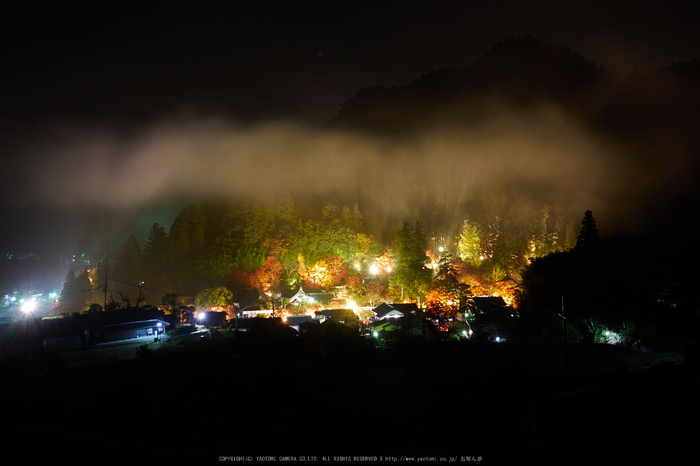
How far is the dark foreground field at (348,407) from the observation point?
4922 mm

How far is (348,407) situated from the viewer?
9922 mm

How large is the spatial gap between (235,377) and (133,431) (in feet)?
12.1

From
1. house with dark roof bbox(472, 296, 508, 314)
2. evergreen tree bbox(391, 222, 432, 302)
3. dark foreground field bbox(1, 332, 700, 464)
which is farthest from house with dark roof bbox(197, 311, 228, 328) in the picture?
house with dark roof bbox(472, 296, 508, 314)

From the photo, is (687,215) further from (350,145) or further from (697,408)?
(350,145)

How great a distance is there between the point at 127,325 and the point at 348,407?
2323 centimetres

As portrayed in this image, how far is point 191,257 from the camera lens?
44281mm

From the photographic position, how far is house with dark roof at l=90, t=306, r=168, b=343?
2455cm

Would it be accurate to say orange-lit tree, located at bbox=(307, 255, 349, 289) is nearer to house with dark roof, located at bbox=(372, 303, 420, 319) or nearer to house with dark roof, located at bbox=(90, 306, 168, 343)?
house with dark roof, located at bbox=(372, 303, 420, 319)

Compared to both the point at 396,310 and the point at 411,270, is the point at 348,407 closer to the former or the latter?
the point at 396,310

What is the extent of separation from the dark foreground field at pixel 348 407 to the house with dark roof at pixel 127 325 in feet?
38.1

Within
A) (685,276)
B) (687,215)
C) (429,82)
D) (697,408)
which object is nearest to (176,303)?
(697,408)

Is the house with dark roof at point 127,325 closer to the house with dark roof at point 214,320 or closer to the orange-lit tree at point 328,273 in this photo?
the house with dark roof at point 214,320

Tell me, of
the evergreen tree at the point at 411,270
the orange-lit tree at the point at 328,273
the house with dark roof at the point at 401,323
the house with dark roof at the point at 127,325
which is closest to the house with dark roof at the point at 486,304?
the house with dark roof at the point at 401,323

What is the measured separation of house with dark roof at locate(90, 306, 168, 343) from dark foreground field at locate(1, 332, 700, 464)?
11.6 metres
